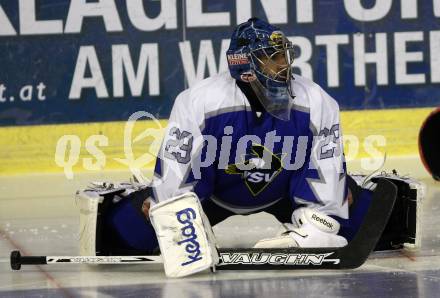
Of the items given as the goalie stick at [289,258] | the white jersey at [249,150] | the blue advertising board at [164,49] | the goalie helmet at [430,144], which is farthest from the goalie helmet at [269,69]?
the blue advertising board at [164,49]

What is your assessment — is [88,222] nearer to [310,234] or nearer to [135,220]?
[135,220]

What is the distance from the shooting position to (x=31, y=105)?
7344mm

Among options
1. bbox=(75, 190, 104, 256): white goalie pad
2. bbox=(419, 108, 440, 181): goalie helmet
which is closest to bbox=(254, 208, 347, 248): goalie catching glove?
bbox=(75, 190, 104, 256): white goalie pad

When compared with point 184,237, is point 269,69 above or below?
above

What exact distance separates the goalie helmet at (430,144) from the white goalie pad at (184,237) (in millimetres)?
3019

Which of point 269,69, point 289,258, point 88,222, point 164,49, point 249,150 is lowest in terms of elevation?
point 289,258

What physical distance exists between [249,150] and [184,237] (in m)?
0.45

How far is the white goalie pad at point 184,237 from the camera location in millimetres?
3762

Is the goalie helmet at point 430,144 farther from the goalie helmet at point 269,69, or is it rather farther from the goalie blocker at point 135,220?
the goalie helmet at point 269,69

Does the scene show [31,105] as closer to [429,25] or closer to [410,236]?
[429,25]

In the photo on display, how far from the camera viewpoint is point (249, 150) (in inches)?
159

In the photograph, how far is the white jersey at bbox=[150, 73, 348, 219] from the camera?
3.97 metres

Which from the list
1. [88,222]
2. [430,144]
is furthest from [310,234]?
[430,144]

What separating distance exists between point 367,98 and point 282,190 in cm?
339
